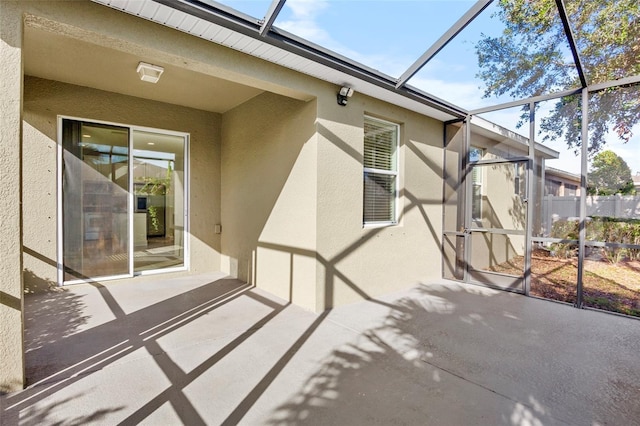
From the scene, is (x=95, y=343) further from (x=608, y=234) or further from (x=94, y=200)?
(x=608, y=234)

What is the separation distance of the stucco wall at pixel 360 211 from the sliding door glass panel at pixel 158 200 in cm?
333

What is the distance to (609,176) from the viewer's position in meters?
4.28

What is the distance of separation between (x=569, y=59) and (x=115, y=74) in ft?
20.3

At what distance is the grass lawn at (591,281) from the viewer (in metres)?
4.15

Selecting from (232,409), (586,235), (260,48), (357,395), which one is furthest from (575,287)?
(260,48)

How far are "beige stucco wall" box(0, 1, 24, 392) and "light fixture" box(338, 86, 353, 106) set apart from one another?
10.3 ft

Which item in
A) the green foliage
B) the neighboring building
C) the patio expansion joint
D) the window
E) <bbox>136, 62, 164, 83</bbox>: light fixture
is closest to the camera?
the patio expansion joint

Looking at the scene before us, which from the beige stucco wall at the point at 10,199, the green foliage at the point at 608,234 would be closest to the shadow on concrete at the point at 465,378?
the green foliage at the point at 608,234

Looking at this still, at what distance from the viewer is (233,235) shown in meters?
5.93

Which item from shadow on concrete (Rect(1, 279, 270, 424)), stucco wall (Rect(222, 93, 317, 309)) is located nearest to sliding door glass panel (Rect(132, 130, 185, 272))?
stucco wall (Rect(222, 93, 317, 309))

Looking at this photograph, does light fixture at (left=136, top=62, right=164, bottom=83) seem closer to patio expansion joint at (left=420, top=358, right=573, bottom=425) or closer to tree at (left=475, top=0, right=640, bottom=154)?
tree at (left=475, top=0, right=640, bottom=154)

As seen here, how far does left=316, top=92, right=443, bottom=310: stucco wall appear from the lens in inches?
163

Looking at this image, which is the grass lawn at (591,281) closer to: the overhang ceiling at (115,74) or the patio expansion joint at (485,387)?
the patio expansion joint at (485,387)

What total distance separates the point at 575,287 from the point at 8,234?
6520mm
